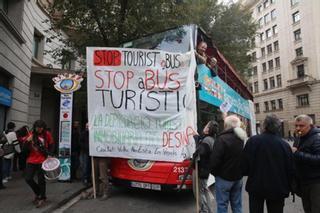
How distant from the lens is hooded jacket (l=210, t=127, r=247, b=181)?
14.3 ft

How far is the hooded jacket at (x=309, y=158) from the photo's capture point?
12.9 feet

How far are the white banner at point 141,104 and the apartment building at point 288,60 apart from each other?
38.5 metres

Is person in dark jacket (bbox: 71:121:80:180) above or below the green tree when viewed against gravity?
below

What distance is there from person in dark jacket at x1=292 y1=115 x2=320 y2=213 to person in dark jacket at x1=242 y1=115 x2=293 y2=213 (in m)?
0.31

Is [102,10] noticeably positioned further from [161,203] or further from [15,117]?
[161,203]

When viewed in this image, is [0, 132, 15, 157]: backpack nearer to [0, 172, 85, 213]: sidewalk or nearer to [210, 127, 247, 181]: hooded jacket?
[0, 172, 85, 213]: sidewalk

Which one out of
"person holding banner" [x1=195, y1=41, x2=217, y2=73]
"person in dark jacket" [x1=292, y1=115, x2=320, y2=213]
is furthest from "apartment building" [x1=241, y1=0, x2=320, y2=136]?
"person in dark jacket" [x1=292, y1=115, x2=320, y2=213]

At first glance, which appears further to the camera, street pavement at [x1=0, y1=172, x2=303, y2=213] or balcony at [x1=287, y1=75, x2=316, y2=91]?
balcony at [x1=287, y1=75, x2=316, y2=91]

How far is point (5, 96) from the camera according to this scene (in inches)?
427

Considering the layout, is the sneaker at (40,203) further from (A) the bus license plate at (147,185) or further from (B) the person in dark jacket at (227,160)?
(B) the person in dark jacket at (227,160)

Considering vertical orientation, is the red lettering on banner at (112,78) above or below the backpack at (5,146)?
above

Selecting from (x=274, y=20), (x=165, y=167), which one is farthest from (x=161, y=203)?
(x=274, y=20)

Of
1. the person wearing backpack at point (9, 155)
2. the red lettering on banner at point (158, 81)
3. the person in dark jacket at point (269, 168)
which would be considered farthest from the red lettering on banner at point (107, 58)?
the person wearing backpack at point (9, 155)

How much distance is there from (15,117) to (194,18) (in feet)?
28.4
